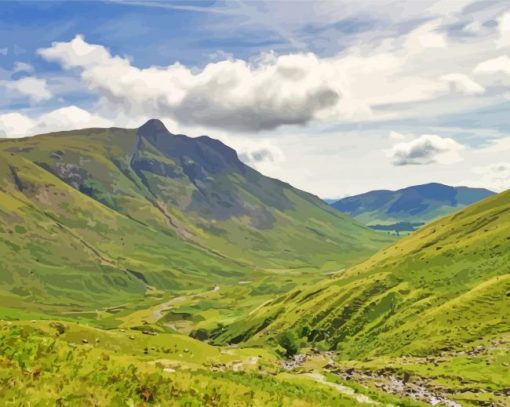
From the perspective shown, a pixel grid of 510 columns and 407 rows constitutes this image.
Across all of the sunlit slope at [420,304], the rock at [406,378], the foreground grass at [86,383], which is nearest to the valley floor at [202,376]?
the foreground grass at [86,383]

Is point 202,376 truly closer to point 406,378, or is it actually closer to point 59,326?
point 406,378

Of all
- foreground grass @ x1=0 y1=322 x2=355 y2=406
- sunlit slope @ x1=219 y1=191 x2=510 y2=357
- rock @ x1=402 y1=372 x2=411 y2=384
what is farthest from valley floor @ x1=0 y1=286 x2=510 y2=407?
sunlit slope @ x1=219 y1=191 x2=510 y2=357

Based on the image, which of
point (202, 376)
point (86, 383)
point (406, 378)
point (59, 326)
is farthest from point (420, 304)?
point (86, 383)

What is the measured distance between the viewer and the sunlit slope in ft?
373

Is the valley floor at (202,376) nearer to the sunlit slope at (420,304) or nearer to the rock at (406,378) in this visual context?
the rock at (406,378)

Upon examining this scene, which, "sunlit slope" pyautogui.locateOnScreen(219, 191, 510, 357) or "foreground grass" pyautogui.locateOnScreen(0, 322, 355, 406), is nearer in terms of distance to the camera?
"foreground grass" pyautogui.locateOnScreen(0, 322, 355, 406)

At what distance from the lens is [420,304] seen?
140625mm

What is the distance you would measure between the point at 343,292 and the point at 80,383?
163352 millimetres

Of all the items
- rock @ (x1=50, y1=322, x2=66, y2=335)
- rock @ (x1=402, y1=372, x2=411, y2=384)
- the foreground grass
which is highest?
the foreground grass

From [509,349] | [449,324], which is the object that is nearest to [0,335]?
[509,349]

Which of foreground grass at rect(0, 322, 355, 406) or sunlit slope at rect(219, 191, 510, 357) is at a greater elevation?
foreground grass at rect(0, 322, 355, 406)

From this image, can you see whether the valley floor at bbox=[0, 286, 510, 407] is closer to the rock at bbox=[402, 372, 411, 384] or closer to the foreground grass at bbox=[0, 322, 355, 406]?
the foreground grass at bbox=[0, 322, 355, 406]

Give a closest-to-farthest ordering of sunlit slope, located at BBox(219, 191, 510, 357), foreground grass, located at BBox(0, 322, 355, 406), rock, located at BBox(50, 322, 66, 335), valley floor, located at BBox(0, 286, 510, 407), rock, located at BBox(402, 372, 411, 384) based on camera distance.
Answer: foreground grass, located at BBox(0, 322, 355, 406) → valley floor, located at BBox(0, 286, 510, 407) → rock, located at BBox(402, 372, 411, 384) → rock, located at BBox(50, 322, 66, 335) → sunlit slope, located at BBox(219, 191, 510, 357)

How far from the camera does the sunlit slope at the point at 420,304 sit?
4476 inches
